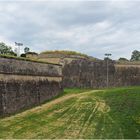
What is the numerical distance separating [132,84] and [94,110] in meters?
17.5

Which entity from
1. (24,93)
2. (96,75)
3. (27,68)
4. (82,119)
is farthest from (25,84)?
(96,75)

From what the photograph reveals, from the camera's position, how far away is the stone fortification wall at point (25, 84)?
17777 millimetres

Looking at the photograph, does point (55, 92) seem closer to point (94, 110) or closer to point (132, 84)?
point (94, 110)

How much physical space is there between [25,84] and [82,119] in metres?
5.16

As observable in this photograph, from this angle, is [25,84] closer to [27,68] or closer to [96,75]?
[27,68]

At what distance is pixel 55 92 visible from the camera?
931 inches

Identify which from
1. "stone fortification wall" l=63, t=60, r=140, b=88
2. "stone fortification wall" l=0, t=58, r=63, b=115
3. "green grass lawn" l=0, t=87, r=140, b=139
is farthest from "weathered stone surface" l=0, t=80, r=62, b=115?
"stone fortification wall" l=63, t=60, r=140, b=88

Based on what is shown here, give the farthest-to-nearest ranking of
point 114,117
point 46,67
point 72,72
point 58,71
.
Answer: point 72,72 → point 58,71 → point 46,67 → point 114,117

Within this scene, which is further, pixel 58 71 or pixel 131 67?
pixel 131 67

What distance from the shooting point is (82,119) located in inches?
648

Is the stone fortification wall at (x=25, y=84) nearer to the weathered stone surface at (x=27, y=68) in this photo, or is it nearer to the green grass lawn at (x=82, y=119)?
the weathered stone surface at (x=27, y=68)

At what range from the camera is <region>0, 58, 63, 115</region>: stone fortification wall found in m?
17.8

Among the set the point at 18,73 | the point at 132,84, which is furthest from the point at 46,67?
the point at 132,84

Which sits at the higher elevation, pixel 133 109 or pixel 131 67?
pixel 131 67
